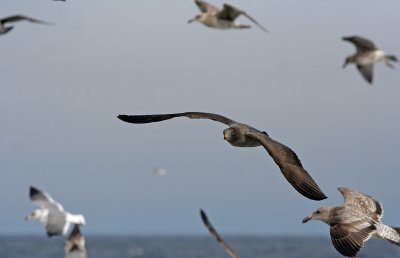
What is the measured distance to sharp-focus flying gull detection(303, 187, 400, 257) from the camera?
14658 millimetres

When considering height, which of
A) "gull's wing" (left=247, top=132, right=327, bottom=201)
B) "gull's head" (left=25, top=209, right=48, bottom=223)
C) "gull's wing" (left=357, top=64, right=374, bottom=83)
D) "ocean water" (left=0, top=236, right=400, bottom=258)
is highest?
"gull's wing" (left=247, top=132, right=327, bottom=201)

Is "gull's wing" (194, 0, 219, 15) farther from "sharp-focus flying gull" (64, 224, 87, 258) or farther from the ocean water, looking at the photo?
the ocean water

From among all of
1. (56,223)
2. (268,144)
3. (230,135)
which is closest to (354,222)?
(230,135)

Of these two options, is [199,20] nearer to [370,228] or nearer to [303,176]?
[370,228]

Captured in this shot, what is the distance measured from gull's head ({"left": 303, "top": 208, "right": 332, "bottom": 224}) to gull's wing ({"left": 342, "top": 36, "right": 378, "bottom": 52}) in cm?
605

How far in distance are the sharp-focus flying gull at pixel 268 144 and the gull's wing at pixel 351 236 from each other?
1.83 meters

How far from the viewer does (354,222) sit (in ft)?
50.7

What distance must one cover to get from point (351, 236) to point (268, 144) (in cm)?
244

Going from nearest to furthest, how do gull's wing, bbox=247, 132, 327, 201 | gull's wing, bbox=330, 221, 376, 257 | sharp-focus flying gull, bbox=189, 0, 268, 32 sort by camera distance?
gull's wing, bbox=247, 132, 327, 201 → gull's wing, bbox=330, 221, 376, 257 → sharp-focus flying gull, bbox=189, 0, 268, 32

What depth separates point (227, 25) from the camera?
21.5 metres

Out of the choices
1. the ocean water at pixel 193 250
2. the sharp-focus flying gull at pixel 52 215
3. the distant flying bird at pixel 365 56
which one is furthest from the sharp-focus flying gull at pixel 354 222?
the ocean water at pixel 193 250

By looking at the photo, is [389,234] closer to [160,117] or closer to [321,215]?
[321,215]

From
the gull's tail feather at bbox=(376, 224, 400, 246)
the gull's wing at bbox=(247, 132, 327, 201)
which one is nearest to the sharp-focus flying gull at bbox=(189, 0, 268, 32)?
the gull's tail feather at bbox=(376, 224, 400, 246)

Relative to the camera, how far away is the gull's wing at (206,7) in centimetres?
2183
